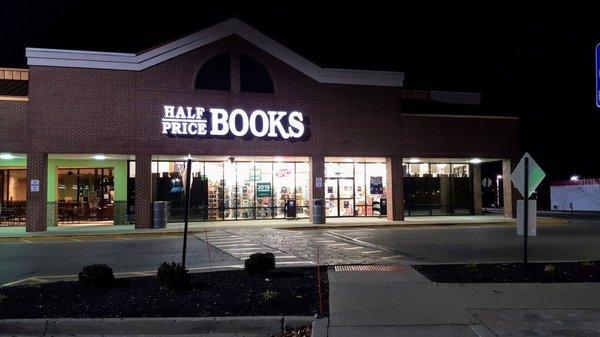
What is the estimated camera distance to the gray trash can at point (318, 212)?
26300 millimetres

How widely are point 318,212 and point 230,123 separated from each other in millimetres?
6105

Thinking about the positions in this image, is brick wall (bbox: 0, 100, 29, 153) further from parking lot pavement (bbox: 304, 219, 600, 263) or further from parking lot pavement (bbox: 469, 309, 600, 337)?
parking lot pavement (bbox: 469, 309, 600, 337)

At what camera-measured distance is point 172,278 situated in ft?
28.5

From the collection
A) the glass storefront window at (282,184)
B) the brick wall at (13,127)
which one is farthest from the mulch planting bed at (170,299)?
the glass storefront window at (282,184)

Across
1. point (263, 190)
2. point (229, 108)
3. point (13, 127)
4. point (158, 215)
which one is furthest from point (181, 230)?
point (13, 127)

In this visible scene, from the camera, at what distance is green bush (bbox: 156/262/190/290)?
8695 mm

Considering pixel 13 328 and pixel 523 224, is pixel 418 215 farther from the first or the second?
pixel 13 328

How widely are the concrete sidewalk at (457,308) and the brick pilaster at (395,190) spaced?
18144 millimetres

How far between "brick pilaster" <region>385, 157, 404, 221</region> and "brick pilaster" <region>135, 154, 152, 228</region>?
12.1m

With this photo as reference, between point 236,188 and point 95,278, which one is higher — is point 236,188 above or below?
above

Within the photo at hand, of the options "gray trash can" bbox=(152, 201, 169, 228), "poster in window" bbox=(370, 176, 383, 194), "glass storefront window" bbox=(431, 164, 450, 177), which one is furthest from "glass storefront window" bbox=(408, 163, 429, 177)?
"gray trash can" bbox=(152, 201, 169, 228)

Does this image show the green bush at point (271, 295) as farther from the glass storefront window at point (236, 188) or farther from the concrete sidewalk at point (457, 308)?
the glass storefront window at point (236, 188)

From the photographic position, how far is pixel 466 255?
14.0 metres

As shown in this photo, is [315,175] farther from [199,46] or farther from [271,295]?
[271,295]
